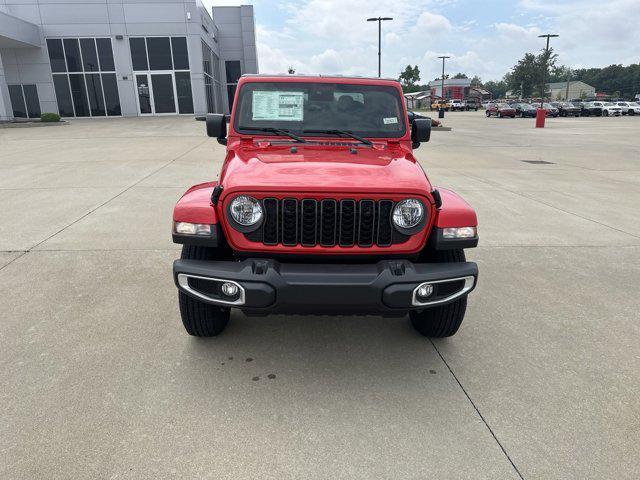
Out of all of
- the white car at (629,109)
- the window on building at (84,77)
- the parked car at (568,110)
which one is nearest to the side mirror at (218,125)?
the window on building at (84,77)

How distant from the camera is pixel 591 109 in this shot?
148 ft

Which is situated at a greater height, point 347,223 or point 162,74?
point 162,74

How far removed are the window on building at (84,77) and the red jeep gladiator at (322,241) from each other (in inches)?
1272

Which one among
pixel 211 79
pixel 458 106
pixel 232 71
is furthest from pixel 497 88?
pixel 211 79

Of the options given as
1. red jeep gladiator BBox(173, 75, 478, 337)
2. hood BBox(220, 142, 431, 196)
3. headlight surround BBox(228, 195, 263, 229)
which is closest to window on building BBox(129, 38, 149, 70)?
hood BBox(220, 142, 431, 196)

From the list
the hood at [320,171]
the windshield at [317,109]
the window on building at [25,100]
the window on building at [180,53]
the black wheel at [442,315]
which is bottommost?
the black wheel at [442,315]

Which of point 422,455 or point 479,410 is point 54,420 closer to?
point 422,455

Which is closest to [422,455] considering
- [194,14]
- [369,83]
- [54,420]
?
[54,420]

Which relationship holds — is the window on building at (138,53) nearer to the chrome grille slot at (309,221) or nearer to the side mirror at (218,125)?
the side mirror at (218,125)

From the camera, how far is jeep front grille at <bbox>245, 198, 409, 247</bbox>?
2.74m

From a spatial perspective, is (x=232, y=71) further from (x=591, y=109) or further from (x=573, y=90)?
(x=573, y=90)

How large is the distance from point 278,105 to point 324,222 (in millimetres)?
1543

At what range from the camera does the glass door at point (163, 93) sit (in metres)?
31.0

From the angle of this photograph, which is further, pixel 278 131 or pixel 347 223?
pixel 278 131
